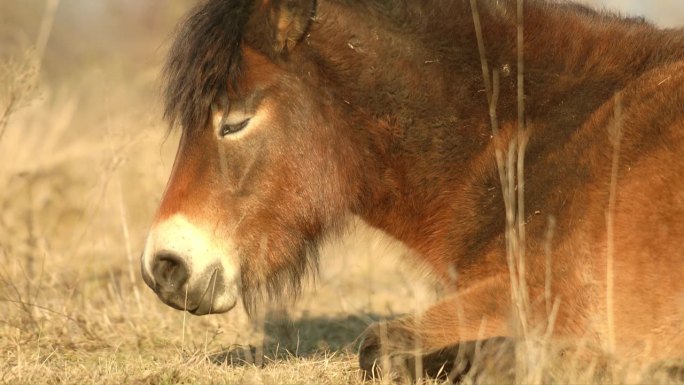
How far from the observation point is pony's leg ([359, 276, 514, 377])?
154 inches

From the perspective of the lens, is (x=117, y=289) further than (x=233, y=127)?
Yes

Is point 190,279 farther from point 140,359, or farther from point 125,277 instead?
point 125,277

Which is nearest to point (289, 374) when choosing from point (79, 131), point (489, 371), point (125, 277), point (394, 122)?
point (489, 371)

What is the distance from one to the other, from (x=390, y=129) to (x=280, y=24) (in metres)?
0.71

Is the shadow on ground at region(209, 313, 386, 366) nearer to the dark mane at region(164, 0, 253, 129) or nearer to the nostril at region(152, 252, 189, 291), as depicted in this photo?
the nostril at region(152, 252, 189, 291)

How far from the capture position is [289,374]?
4270mm

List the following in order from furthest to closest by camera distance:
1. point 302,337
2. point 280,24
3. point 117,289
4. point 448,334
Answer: point 117,289 < point 302,337 < point 280,24 < point 448,334

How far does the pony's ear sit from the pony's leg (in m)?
1.40

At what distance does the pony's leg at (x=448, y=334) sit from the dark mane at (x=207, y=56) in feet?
4.43

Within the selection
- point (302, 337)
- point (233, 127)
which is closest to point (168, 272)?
point (233, 127)

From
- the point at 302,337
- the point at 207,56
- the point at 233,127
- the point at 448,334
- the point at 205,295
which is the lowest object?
the point at 302,337

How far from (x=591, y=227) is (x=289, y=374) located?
1500 mm

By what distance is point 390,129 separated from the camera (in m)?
4.42

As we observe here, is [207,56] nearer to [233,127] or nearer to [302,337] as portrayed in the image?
[233,127]
